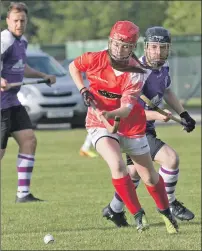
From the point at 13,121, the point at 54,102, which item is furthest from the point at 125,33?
the point at 54,102

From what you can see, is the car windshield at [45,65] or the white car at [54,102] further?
the car windshield at [45,65]

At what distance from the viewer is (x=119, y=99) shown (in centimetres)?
902

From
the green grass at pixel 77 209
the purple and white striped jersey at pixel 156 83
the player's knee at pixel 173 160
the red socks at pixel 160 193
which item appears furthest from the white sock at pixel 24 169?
the red socks at pixel 160 193

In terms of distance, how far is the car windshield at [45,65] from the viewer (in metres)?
25.7

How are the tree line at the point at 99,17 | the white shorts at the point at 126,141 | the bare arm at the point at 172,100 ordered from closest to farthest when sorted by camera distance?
the white shorts at the point at 126,141, the bare arm at the point at 172,100, the tree line at the point at 99,17

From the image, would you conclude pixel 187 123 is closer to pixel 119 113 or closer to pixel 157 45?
pixel 157 45

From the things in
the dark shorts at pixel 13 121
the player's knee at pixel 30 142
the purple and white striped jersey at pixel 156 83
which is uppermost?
the purple and white striped jersey at pixel 156 83

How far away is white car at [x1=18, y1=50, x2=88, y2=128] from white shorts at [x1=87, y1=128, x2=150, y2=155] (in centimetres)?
1568

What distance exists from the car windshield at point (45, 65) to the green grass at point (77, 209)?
5.52 m

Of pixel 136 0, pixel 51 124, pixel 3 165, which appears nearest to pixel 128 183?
pixel 3 165

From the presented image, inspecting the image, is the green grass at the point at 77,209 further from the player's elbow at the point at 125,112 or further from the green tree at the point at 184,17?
the green tree at the point at 184,17

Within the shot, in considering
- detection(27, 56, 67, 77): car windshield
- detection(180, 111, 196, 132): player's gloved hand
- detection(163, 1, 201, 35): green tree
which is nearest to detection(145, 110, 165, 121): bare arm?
detection(180, 111, 196, 132): player's gloved hand

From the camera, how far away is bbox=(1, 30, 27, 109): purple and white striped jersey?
38.0ft

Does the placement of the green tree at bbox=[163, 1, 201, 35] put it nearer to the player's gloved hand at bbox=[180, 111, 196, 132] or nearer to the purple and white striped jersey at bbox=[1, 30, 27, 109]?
the purple and white striped jersey at bbox=[1, 30, 27, 109]
